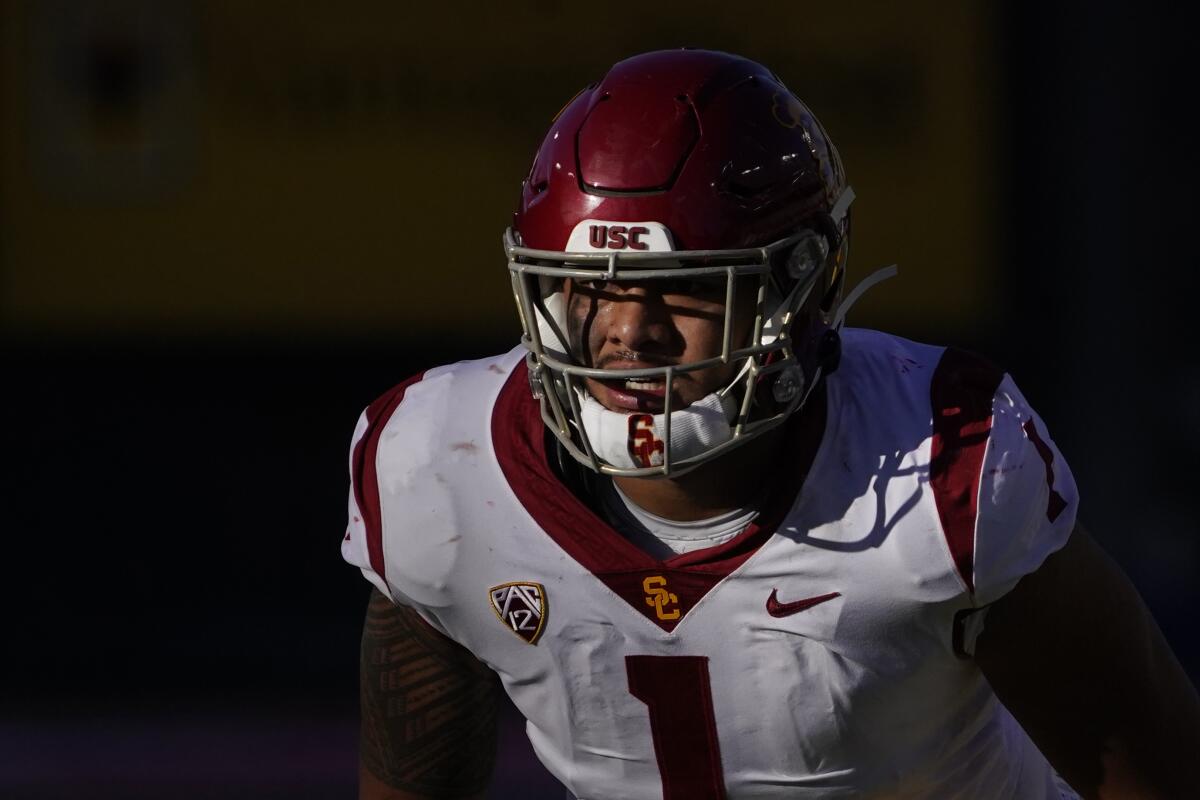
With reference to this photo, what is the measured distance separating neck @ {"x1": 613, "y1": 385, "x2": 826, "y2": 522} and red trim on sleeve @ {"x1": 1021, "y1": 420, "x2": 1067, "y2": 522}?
0.19m

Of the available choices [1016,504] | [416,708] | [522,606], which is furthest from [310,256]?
[1016,504]

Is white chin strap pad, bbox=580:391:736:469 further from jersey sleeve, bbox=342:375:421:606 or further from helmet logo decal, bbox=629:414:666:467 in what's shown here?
jersey sleeve, bbox=342:375:421:606

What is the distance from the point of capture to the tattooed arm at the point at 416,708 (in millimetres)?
1874

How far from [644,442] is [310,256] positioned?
2792mm

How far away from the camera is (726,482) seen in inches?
68.0

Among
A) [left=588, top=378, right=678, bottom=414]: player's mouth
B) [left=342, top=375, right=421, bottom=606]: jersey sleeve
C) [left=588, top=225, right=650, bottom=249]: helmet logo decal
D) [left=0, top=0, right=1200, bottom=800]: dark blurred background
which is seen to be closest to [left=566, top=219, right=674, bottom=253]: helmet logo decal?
[left=588, top=225, right=650, bottom=249]: helmet logo decal

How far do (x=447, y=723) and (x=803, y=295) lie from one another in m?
0.60

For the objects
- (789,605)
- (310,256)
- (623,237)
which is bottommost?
(310,256)

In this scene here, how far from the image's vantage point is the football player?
162 centimetres

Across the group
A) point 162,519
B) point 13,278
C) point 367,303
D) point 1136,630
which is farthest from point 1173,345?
point 1136,630

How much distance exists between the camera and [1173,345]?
4793 mm

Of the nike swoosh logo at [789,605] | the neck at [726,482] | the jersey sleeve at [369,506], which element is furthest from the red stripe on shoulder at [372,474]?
the nike swoosh logo at [789,605]

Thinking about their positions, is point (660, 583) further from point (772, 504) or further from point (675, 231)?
point (675, 231)

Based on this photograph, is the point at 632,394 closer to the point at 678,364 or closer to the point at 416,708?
the point at 678,364
